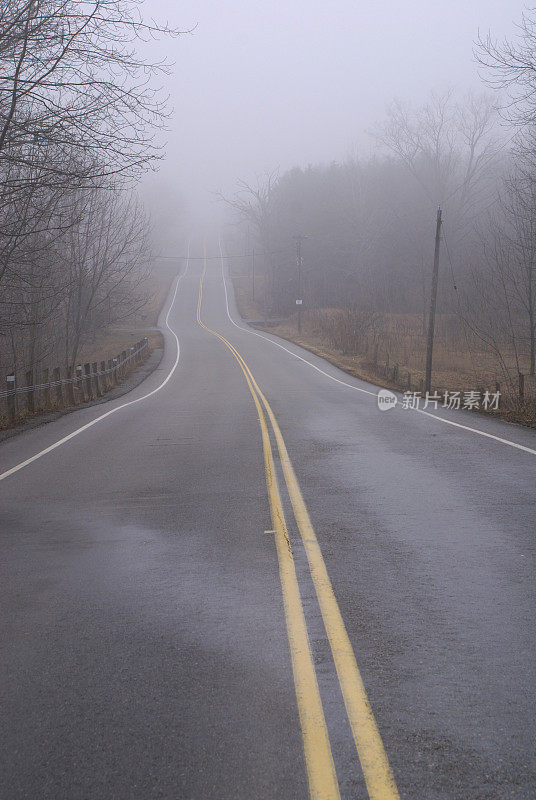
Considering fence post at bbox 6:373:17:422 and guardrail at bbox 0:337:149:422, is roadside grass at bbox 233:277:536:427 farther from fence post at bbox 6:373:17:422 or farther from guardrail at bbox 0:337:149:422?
fence post at bbox 6:373:17:422

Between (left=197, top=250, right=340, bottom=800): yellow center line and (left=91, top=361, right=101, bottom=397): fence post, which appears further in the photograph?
(left=91, top=361, right=101, bottom=397): fence post

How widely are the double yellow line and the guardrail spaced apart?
1195 centimetres

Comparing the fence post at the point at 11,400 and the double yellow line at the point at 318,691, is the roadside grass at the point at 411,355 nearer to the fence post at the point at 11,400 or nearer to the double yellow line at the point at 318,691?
the double yellow line at the point at 318,691

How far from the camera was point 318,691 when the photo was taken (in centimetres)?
344

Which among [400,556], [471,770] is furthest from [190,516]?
[471,770]

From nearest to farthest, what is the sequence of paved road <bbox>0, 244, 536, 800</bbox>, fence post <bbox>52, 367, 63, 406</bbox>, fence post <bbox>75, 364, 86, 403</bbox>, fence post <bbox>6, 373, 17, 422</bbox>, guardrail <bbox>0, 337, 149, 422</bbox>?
paved road <bbox>0, 244, 536, 800</bbox> < fence post <bbox>6, 373, 17, 422</bbox> < guardrail <bbox>0, 337, 149, 422</bbox> < fence post <bbox>52, 367, 63, 406</bbox> < fence post <bbox>75, 364, 86, 403</bbox>

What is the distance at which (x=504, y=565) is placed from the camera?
5.34m

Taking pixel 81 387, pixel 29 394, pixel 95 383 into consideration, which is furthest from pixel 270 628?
pixel 95 383

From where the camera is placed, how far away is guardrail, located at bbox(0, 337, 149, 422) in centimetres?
1681

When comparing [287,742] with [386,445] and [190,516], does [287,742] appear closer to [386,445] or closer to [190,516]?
[190,516]

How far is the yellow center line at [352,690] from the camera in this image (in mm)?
2725

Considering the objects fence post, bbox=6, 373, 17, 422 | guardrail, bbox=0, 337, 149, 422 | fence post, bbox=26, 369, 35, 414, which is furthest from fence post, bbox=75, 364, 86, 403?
fence post, bbox=6, 373, 17, 422

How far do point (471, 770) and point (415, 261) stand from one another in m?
72.1

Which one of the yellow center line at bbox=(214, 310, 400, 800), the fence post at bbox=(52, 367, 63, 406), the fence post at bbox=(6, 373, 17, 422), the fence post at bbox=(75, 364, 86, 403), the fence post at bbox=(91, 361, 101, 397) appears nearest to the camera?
the yellow center line at bbox=(214, 310, 400, 800)
